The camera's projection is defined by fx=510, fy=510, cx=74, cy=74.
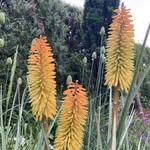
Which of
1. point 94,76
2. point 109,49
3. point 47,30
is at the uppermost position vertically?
point 109,49

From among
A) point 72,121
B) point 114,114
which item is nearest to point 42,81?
point 72,121

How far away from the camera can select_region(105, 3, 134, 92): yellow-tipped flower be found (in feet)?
5.82

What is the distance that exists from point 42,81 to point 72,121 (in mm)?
263

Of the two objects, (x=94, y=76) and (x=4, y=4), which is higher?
(x=4, y=4)

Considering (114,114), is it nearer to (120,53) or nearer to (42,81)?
(120,53)

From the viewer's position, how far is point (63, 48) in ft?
35.3

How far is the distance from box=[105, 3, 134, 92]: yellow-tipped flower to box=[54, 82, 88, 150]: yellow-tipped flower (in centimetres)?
14

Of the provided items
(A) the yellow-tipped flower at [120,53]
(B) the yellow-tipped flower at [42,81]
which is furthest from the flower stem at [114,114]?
(B) the yellow-tipped flower at [42,81]

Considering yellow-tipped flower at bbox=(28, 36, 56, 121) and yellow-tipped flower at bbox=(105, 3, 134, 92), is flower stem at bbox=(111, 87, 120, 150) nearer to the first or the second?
yellow-tipped flower at bbox=(105, 3, 134, 92)

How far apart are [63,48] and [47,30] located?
51 centimetres

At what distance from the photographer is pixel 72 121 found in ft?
5.64

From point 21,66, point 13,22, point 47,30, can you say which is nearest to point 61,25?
point 47,30

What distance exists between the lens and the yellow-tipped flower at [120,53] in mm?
1773

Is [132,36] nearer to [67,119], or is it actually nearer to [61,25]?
[67,119]
